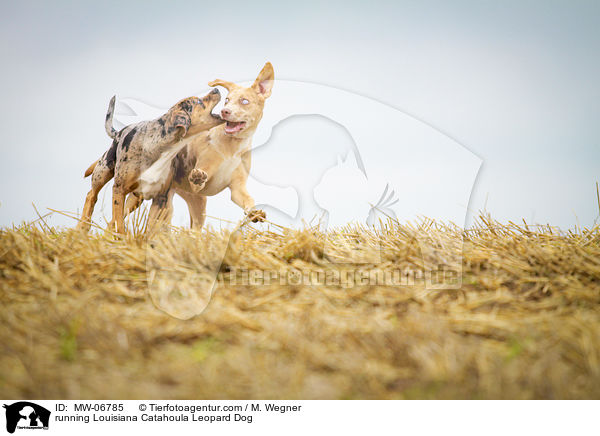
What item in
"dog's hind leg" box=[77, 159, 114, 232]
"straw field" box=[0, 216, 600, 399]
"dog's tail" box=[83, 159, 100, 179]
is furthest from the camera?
"dog's tail" box=[83, 159, 100, 179]

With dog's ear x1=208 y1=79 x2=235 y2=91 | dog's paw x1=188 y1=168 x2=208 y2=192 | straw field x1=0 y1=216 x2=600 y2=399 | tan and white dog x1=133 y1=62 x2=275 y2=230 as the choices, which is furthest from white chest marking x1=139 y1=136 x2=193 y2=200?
straw field x1=0 y1=216 x2=600 y2=399

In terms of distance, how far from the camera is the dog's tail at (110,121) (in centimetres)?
221

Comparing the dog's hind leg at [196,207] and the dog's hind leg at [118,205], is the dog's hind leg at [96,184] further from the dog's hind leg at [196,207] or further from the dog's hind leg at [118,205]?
the dog's hind leg at [196,207]

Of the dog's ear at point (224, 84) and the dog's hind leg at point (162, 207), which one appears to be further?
the dog's hind leg at point (162, 207)

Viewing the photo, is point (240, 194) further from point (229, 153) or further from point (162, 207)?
point (162, 207)

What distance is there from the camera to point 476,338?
0.99 meters

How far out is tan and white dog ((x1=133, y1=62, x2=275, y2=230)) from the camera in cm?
177

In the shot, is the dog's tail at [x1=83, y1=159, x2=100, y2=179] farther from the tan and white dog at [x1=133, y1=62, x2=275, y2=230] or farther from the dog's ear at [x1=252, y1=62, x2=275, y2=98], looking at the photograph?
the dog's ear at [x1=252, y1=62, x2=275, y2=98]

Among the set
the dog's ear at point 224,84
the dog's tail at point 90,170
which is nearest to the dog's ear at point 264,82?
the dog's ear at point 224,84
